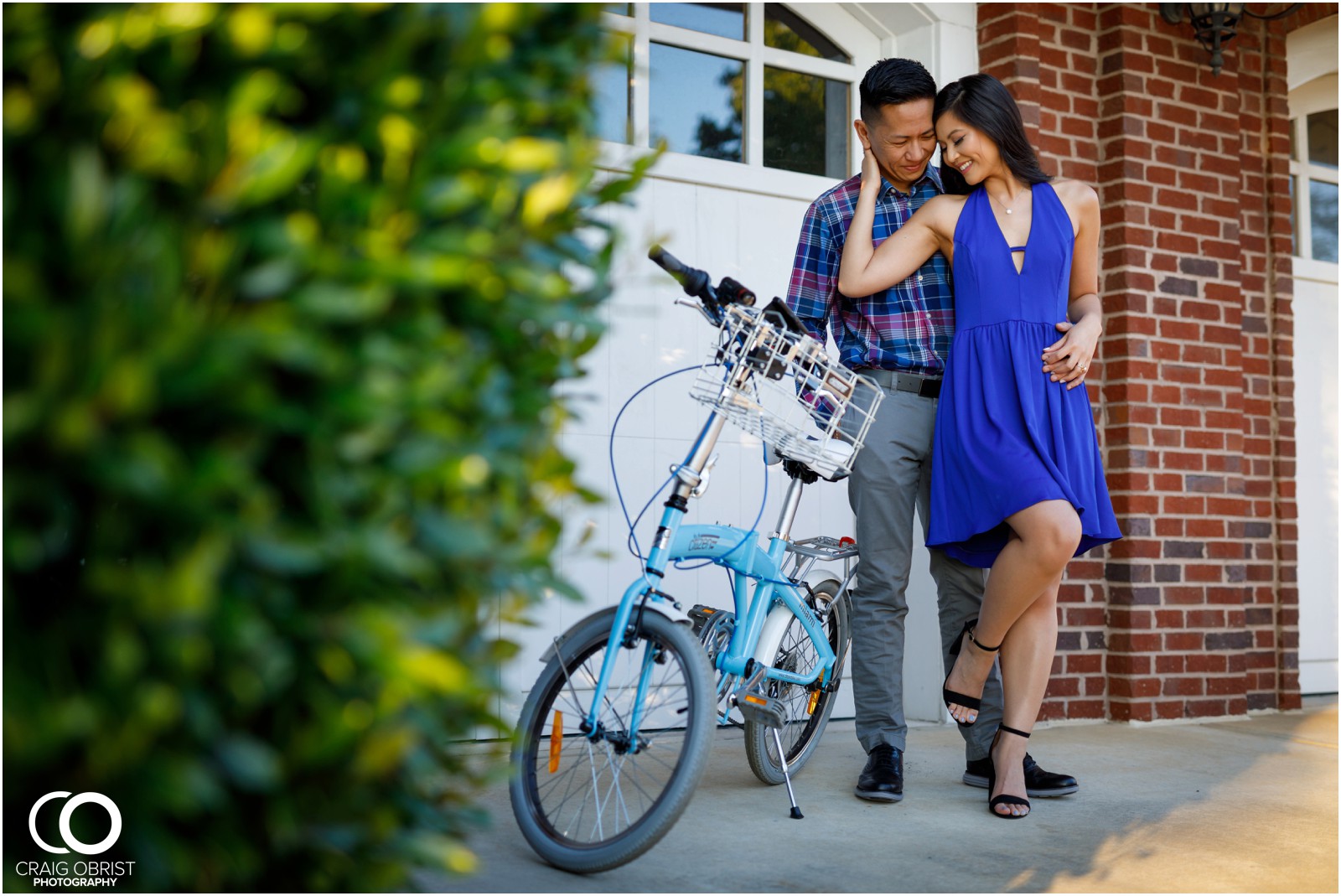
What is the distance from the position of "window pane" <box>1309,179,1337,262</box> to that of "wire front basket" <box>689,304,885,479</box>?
3.69 meters

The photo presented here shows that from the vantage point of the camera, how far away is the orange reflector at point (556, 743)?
232 centimetres

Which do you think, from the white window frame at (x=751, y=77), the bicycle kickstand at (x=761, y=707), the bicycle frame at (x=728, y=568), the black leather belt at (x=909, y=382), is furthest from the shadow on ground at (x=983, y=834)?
the white window frame at (x=751, y=77)

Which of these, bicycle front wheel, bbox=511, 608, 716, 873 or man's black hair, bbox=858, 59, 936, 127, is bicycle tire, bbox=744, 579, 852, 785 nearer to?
bicycle front wheel, bbox=511, 608, 716, 873

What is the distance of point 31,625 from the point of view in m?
1.08

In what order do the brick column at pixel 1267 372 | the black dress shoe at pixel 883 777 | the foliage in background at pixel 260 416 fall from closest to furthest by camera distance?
1. the foliage in background at pixel 260 416
2. the black dress shoe at pixel 883 777
3. the brick column at pixel 1267 372

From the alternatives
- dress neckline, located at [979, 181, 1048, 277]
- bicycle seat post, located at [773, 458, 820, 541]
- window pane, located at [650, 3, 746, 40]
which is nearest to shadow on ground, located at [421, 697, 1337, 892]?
bicycle seat post, located at [773, 458, 820, 541]

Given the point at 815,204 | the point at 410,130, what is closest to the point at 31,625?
the point at 410,130

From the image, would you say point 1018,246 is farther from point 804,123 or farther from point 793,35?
point 793,35

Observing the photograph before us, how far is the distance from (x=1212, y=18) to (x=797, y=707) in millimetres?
3148

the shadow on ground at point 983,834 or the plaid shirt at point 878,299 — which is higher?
the plaid shirt at point 878,299

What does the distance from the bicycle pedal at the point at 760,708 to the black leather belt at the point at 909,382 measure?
0.93m

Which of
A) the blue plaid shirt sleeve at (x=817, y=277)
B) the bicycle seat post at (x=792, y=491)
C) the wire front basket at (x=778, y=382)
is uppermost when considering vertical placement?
the blue plaid shirt sleeve at (x=817, y=277)

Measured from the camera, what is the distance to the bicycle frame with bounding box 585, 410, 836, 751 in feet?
7.59

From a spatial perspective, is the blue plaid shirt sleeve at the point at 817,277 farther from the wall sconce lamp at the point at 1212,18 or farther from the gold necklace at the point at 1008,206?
the wall sconce lamp at the point at 1212,18
